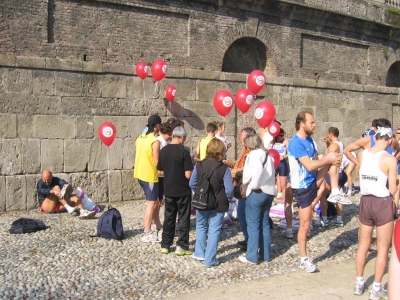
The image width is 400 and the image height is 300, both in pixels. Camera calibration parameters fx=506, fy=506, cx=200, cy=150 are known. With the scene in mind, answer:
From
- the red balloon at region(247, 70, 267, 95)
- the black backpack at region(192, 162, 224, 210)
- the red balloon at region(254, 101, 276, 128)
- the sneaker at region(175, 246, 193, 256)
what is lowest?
the sneaker at region(175, 246, 193, 256)

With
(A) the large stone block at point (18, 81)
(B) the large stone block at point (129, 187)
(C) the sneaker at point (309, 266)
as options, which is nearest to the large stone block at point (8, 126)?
(A) the large stone block at point (18, 81)

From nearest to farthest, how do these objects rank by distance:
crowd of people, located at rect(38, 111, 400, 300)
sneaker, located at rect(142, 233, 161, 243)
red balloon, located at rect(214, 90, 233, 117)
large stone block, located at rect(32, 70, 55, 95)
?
crowd of people, located at rect(38, 111, 400, 300) < sneaker, located at rect(142, 233, 161, 243) < large stone block, located at rect(32, 70, 55, 95) < red balloon, located at rect(214, 90, 233, 117)

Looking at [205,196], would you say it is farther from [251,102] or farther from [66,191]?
[251,102]

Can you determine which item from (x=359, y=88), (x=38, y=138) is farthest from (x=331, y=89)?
(x=38, y=138)

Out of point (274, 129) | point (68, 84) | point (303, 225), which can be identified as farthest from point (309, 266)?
point (68, 84)

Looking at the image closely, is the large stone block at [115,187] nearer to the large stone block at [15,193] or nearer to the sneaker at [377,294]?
the large stone block at [15,193]

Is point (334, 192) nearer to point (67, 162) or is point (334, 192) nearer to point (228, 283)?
point (228, 283)

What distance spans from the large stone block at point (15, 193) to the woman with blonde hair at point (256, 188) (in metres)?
5.01

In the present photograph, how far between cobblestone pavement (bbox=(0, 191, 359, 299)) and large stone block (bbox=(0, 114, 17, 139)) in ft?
6.84

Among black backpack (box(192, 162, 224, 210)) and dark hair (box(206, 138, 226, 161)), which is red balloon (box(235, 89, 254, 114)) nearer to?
dark hair (box(206, 138, 226, 161))

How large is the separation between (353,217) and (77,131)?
5.64 meters

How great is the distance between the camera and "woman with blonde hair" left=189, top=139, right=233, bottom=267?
20.6 feet

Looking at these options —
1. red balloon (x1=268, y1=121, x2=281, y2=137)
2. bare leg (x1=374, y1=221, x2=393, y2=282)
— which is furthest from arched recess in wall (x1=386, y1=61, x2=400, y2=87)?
bare leg (x1=374, y1=221, x2=393, y2=282)

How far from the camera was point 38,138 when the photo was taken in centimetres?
989
